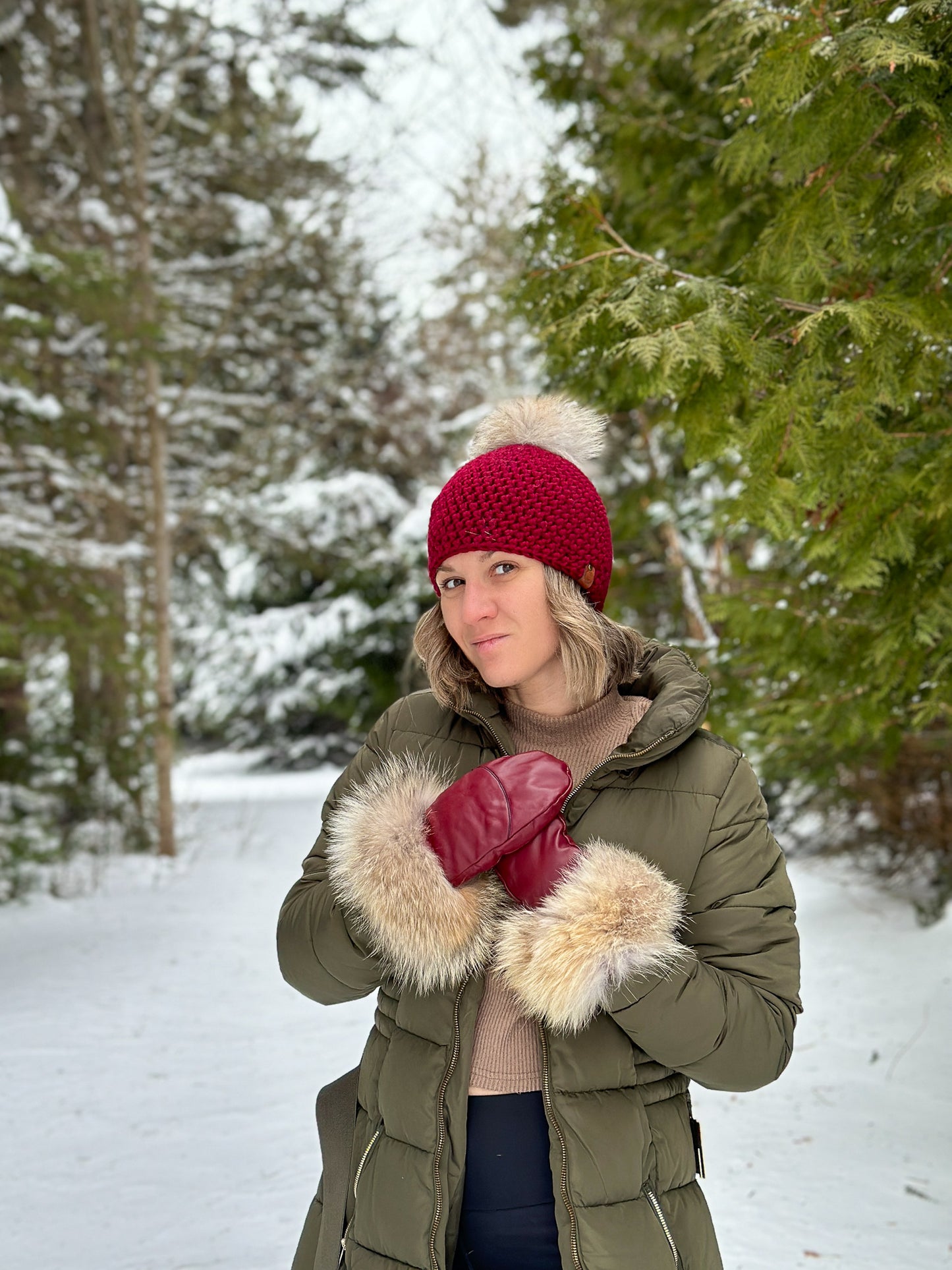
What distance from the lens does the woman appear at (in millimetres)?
1413

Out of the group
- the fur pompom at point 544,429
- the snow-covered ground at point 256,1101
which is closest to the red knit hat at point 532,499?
the fur pompom at point 544,429

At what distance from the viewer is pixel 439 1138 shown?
149 cm

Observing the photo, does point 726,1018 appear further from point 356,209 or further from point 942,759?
point 356,209

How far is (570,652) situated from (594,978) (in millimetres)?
565

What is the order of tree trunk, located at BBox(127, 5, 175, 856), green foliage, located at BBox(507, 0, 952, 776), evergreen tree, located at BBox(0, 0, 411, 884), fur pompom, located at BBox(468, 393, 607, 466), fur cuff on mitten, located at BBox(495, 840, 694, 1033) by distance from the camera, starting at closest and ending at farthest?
fur cuff on mitten, located at BBox(495, 840, 694, 1033) → fur pompom, located at BBox(468, 393, 607, 466) → green foliage, located at BBox(507, 0, 952, 776) → evergreen tree, located at BBox(0, 0, 411, 884) → tree trunk, located at BBox(127, 5, 175, 856)

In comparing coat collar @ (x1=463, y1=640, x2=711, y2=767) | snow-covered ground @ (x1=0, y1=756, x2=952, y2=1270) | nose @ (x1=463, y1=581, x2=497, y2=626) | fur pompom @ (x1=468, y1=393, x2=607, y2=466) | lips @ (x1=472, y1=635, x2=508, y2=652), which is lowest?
snow-covered ground @ (x1=0, y1=756, x2=952, y2=1270)

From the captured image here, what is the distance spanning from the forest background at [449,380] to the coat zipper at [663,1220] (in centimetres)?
158

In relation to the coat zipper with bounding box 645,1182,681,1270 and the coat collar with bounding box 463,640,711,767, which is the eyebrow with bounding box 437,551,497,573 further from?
the coat zipper with bounding box 645,1182,681,1270

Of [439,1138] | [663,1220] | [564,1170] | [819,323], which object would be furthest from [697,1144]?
[819,323]

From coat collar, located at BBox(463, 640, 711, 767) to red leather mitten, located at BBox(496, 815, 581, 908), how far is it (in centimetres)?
16

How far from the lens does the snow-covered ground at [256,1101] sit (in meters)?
3.24

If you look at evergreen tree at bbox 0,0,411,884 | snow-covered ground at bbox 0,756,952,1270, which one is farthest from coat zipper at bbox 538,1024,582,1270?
evergreen tree at bbox 0,0,411,884

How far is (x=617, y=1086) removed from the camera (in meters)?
1.48

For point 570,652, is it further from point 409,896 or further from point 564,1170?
point 564,1170
